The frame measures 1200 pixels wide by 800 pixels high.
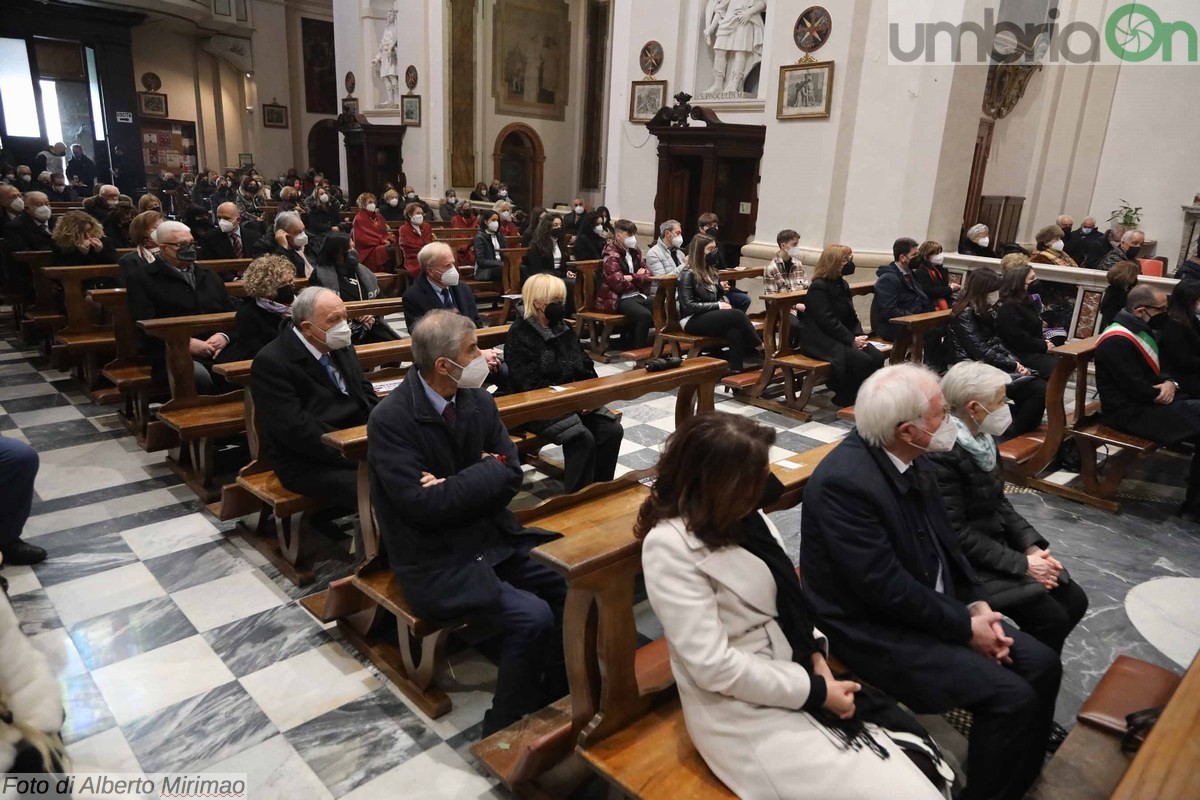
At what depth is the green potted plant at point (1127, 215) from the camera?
11.1 metres

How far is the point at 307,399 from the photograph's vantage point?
3268 mm

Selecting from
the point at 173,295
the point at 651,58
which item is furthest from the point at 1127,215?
the point at 173,295

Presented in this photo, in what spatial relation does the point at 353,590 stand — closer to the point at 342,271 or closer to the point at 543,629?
the point at 543,629

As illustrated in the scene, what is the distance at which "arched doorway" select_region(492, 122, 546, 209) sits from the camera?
16.8 m

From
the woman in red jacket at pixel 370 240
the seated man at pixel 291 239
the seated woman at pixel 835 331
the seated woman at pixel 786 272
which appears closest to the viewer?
the seated woman at pixel 835 331

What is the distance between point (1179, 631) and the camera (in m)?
3.17

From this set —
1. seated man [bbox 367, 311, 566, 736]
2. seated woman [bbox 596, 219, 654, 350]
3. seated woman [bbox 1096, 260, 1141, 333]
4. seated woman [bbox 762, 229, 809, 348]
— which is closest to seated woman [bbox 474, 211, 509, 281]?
seated woman [bbox 596, 219, 654, 350]

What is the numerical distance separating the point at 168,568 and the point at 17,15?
1884 centimetres

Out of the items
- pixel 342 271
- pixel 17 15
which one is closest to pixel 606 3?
pixel 17 15

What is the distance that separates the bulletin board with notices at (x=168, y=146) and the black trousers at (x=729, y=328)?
18.3 metres

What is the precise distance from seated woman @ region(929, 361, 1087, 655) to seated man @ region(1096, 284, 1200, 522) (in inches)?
83.7

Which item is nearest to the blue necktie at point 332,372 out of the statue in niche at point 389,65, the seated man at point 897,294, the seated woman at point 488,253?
the seated man at point 897,294

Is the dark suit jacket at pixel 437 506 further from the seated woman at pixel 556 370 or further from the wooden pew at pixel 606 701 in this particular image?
the seated woman at pixel 556 370

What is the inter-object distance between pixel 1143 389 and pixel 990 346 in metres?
1.01
